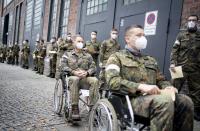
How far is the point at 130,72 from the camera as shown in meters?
3.64

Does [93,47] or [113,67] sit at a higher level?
[93,47]

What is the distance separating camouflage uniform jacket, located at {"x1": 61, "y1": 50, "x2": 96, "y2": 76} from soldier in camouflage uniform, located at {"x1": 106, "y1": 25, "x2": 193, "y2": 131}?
2.11 metres

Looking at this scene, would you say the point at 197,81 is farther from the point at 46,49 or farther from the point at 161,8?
the point at 46,49

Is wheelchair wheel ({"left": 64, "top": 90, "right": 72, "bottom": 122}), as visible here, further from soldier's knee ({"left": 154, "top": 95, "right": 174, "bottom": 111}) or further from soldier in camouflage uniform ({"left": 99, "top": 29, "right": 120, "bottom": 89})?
soldier in camouflage uniform ({"left": 99, "top": 29, "right": 120, "bottom": 89})

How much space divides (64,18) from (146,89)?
12.9 metres

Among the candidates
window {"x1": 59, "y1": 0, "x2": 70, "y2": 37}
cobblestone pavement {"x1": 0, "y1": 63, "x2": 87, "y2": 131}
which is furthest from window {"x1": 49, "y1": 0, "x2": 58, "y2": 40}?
cobblestone pavement {"x1": 0, "y1": 63, "x2": 87, "y2": 131}

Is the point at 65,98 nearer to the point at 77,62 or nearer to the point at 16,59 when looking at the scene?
the point at 77,62


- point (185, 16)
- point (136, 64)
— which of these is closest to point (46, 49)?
point (185, 16)

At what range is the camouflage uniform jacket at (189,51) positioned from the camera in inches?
247

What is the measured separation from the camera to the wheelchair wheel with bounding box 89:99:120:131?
3247 mm

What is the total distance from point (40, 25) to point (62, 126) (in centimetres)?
1499

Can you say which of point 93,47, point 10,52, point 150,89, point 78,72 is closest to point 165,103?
point 150,89

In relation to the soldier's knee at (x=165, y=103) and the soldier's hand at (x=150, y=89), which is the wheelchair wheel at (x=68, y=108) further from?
the soldier's knee at (x=165, y=103)

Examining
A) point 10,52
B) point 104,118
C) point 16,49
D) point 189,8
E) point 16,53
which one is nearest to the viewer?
point 104,118
